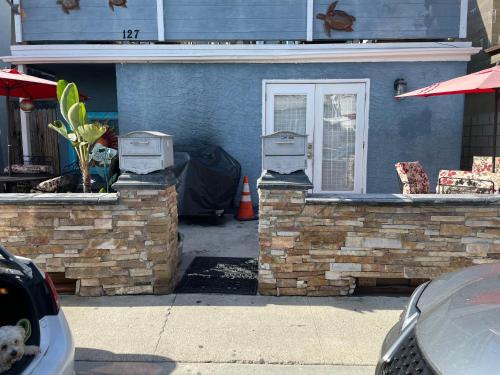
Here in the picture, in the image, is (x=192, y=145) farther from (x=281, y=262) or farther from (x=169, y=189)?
(x=281, y=262)

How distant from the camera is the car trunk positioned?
198 cm

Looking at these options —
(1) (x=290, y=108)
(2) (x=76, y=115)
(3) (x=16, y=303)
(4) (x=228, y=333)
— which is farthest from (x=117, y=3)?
(3) (x=16, y=303)

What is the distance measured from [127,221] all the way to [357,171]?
15.7 feet

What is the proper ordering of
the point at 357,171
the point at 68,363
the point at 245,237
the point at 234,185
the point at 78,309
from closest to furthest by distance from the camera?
1. the point at 68,363
2. the point at 78,309
3. the point at 245,237
4. the point at 234,185
5. the point at 357,171

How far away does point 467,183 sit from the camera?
573 cm

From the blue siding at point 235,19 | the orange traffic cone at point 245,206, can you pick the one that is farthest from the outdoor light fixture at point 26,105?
the orange traffic cone at point 245,206

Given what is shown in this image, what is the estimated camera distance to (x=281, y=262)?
151 inches

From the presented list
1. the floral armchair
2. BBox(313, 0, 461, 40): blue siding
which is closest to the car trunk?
the floral armchair

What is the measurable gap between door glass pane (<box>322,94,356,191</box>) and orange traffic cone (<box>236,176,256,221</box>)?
1470 mm

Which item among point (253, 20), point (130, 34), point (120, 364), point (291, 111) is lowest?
point (120, 364)

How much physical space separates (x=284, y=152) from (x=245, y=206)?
10.8 ft

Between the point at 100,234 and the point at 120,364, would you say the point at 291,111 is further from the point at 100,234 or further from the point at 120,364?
the point at 120,364

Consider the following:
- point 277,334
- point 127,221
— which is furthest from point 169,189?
point 277,334

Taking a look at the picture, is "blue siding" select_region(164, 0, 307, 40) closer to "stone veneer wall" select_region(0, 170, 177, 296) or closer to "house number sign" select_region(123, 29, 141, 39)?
"house number sign" select_region(123, 29, 141, 39)
